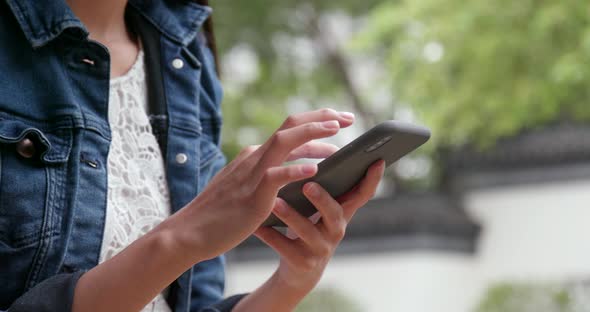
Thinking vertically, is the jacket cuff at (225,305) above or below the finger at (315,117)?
below

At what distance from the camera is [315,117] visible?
103 cm

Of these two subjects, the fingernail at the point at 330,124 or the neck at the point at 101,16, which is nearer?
the fingernail at the point at 330,124

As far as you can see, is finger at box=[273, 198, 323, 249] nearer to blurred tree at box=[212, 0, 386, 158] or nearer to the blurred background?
the blurred background

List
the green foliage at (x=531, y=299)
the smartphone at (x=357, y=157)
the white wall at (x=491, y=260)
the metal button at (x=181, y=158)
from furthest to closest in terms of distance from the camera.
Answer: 1. the white wall at (x=491, y=260)
2. the green foliage at (x=531, y=299)
3. the metal button at (x=181, y=158)
4. the smartphone at (x=357, y=157)

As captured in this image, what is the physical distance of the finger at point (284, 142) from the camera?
956mm

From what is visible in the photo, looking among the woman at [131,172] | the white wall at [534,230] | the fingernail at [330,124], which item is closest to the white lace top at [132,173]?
the woman at [131,172]

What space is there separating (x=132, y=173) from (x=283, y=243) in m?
0.21

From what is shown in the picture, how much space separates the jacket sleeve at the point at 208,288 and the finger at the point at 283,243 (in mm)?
163

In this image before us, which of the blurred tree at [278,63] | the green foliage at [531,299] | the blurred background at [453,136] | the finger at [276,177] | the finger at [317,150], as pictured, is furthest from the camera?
the blurred tree at [278,63]

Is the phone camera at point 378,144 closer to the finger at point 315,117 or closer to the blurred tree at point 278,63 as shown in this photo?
the finger at point 315,117

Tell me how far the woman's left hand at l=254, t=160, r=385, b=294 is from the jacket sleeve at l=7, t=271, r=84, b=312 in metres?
0.26

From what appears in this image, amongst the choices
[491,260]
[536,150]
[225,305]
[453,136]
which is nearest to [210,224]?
[225,305]

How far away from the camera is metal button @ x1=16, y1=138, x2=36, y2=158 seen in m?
1.09

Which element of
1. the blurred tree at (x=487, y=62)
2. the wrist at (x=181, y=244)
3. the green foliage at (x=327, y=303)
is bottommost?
the green foliage at (x=327, y=303)
